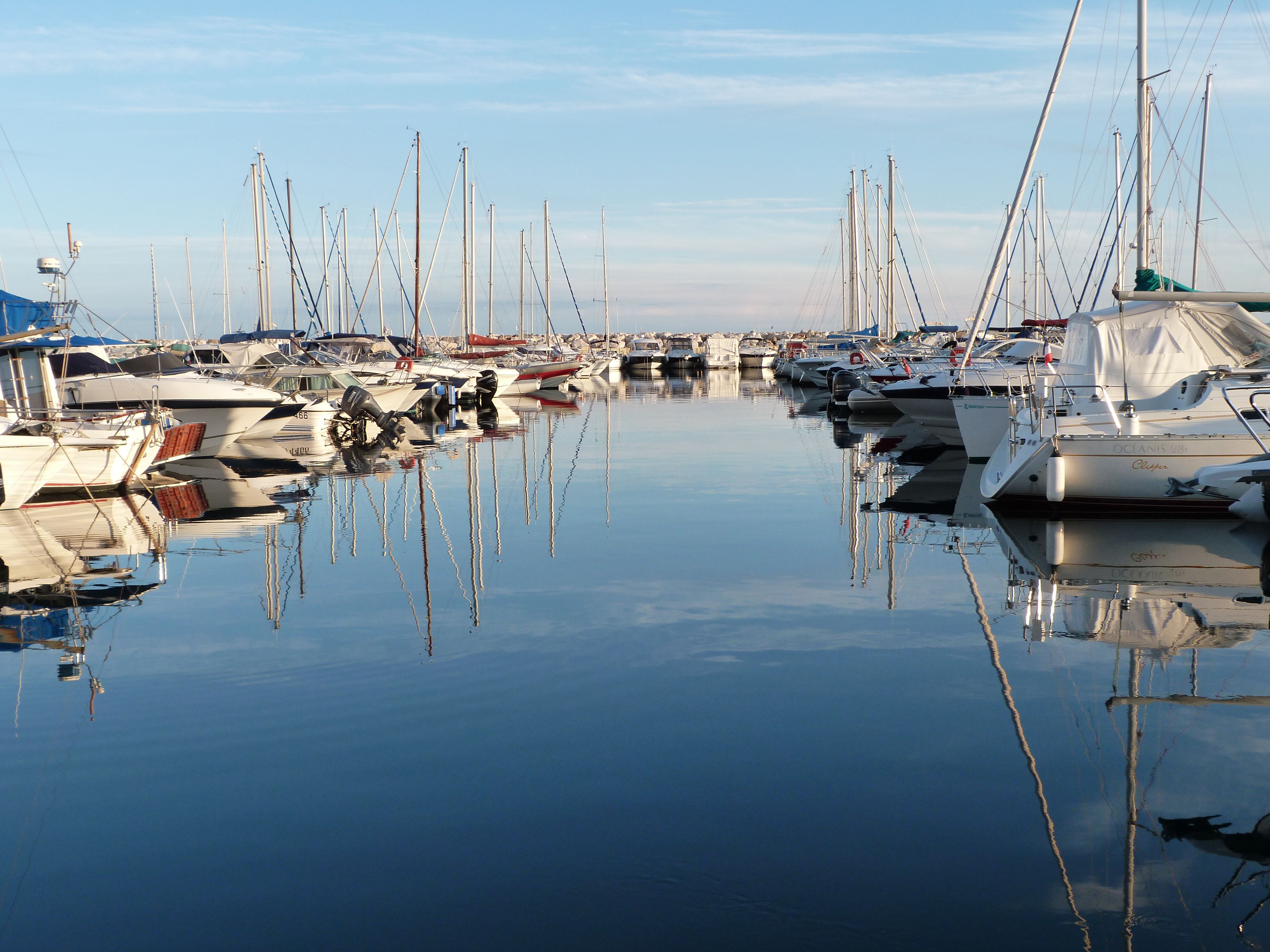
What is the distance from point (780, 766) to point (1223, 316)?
44.4 feet

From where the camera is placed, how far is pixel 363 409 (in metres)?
28.5

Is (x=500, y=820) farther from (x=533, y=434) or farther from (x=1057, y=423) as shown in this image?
(x=533, y=434)

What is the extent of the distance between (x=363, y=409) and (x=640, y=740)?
23293 millimetres

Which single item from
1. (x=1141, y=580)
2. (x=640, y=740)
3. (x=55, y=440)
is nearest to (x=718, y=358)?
(x=55, y=440)

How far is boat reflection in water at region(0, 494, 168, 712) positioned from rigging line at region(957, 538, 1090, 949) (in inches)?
207

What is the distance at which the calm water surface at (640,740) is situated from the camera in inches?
172

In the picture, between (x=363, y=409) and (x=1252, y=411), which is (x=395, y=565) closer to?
(x=1252, y=411)

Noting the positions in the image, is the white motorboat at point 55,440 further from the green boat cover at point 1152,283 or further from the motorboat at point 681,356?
the motorboat at point 681,356

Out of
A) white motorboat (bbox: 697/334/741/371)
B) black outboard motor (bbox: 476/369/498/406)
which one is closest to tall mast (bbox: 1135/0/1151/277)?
black outboard motor (bbox: 476/369/498/406)

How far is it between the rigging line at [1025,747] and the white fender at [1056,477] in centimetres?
369

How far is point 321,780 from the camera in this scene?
574 centimetres

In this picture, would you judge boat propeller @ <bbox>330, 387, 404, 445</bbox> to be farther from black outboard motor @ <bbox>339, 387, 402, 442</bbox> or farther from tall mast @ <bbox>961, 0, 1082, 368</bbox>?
tall mast @ <bbox>961, 0, 1082, 368</bbox>

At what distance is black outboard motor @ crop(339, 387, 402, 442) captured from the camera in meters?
28.3

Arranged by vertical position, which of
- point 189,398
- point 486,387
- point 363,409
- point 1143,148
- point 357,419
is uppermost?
point 1143,148
